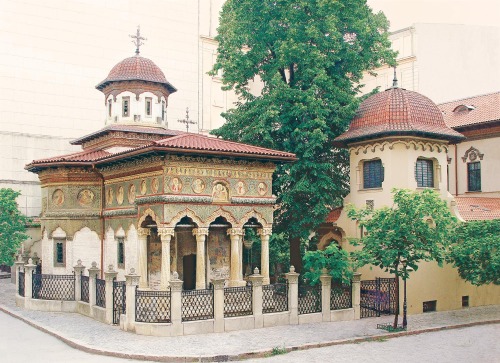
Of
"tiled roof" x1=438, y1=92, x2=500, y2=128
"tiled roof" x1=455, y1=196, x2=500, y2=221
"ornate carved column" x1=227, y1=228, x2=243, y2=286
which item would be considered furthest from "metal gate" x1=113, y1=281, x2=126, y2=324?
"tiled roof" x1=438, y1=92, x2=500, y2=128

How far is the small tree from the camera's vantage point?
1767cm

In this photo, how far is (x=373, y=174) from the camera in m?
23.0

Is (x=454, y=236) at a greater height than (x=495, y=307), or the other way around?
(x=454, y=236)

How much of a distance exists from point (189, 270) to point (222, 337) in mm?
5608

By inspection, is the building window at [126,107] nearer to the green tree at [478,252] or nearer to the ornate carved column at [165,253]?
the ornate carved column at [165,253]

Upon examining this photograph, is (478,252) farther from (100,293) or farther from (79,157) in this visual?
(79,157)

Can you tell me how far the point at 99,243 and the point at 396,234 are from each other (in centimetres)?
1263

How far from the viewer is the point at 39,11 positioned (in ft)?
118

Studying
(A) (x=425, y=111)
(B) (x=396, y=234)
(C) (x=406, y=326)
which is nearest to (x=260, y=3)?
(A) (x=425, y=111)

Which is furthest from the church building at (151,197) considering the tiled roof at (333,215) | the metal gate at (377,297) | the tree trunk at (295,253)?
the metal gate at (377,297)

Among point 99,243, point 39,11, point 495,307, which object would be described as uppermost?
point 39,11

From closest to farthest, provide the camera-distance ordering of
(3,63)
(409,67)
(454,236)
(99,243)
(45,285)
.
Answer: (454,236), (45,285), (99,243), (3,63), (409,67)

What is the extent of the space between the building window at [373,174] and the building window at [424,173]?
1.38 m

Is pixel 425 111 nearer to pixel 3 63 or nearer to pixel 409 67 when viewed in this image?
pixel 409 67
